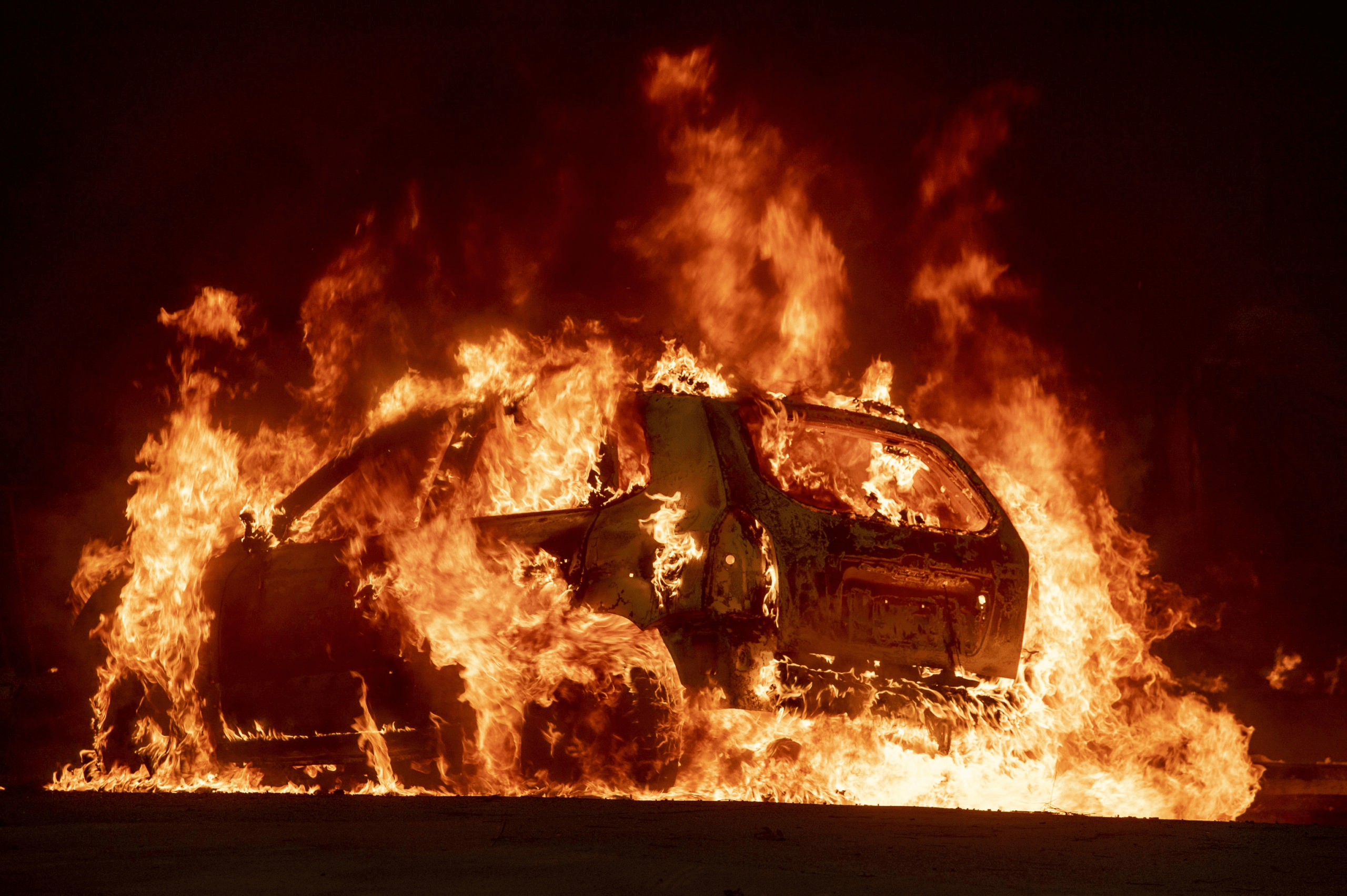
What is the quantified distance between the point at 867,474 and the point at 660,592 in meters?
2.60

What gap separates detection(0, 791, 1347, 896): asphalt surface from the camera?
3.09 m

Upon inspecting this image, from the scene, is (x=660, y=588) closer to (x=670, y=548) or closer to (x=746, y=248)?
(x=670, y=548)

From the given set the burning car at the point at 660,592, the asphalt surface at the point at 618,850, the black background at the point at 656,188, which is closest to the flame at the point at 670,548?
the burning car at the point at 660,592

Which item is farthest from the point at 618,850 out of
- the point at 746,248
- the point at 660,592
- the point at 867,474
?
the point at 746,248

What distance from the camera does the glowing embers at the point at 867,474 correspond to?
16.7 ft

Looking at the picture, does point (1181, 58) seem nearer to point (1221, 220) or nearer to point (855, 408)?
point (1221, 220)

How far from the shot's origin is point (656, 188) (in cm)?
1066

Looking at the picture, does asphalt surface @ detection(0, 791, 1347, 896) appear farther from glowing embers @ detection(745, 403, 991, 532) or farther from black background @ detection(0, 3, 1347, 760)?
black background @ detection(0, 3, 1347, 760)

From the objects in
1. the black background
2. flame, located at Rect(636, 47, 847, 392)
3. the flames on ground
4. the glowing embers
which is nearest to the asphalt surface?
the flames on ground

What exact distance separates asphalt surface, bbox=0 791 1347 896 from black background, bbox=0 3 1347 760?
6.58 metres

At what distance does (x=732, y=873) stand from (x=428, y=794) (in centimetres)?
200

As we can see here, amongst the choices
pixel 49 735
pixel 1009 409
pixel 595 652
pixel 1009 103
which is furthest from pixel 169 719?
pixel 1009 103

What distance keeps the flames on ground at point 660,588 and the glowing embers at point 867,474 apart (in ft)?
0.16

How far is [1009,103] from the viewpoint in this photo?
11344 mm
